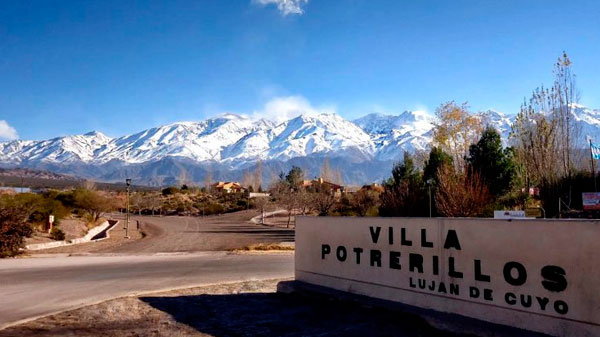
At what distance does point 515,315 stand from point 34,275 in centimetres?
1332

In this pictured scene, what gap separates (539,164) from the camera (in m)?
37.6

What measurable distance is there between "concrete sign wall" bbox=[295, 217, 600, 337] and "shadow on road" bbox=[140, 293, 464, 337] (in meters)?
0.58

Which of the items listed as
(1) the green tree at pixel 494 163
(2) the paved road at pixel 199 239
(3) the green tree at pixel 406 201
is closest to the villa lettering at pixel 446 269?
(2) the paved road at pixel 199 239

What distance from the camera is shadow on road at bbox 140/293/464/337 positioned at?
786cm

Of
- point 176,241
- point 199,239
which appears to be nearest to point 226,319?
point 176,241

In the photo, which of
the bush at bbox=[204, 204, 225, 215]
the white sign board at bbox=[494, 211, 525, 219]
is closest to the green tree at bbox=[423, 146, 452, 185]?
the white sign board at bbox=[494, 211, 525, 219]

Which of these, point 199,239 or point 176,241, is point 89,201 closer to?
point 199,239

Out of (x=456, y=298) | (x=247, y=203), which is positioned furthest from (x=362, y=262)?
(x=247, y=203)

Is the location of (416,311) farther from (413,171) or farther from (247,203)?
(247,203)

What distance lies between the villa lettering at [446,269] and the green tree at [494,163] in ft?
88.3

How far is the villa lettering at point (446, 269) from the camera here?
6.90 meters

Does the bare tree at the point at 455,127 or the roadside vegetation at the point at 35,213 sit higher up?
the bare tree at the point at 455,127

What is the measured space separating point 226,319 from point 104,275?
24.8ft

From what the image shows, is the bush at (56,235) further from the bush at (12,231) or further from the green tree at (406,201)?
the green tree at (406,201)
